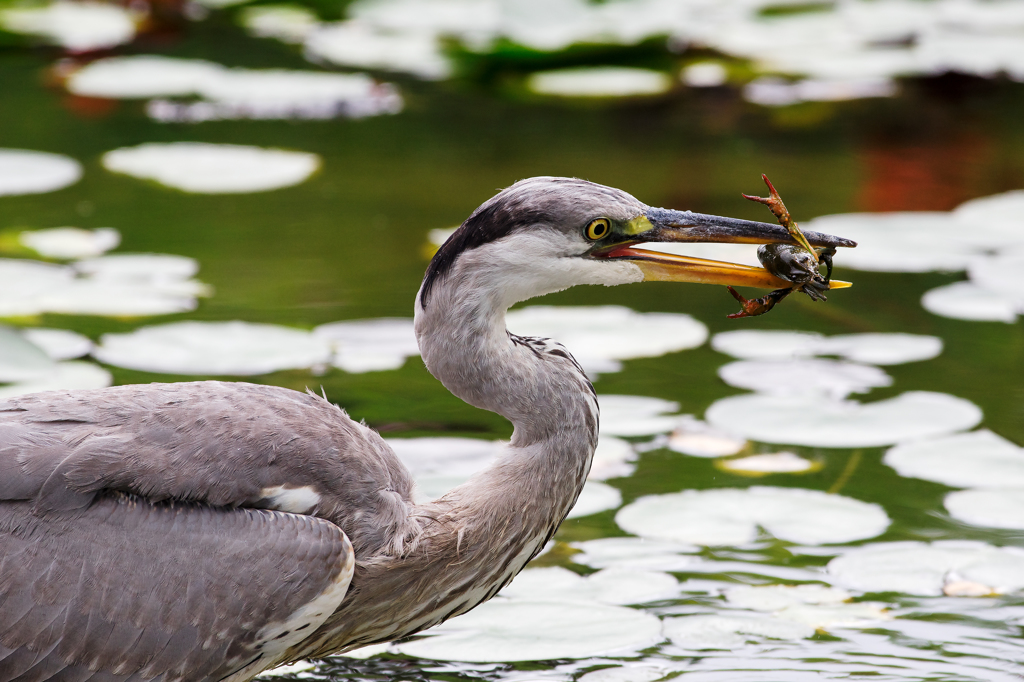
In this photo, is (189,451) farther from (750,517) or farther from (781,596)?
(750,517)

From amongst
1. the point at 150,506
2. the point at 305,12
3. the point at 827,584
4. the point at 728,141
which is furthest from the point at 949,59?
the point at 150,506

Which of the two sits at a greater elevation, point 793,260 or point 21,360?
point 793,260

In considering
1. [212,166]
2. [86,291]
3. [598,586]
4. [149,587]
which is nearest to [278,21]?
[212,166]

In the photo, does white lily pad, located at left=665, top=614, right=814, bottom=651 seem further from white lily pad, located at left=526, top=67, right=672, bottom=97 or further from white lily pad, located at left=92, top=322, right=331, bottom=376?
white lily pad, located at left=526, top=67, right=672, bottom=97

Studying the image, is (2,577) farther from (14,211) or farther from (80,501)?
(14,211)

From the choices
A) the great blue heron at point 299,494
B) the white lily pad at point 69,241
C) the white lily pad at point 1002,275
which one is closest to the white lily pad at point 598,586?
the great blue heron at point 299,494

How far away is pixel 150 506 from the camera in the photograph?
322 centimetres

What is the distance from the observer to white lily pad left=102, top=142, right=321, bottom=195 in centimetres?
687

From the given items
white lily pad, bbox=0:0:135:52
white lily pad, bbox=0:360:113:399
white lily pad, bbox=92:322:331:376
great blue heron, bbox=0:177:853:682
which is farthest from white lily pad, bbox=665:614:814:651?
white lily pad, bbox=0:0:135:52

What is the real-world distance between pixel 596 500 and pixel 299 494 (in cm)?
142

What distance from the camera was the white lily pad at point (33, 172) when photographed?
6809 mm

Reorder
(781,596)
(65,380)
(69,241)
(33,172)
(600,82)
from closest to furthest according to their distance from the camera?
(781,596), (65,380), (69,241), (33,172), (600,82)

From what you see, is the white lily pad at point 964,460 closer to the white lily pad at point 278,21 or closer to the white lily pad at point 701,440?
the white lily pad at point 701,440

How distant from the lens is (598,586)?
158 inches
